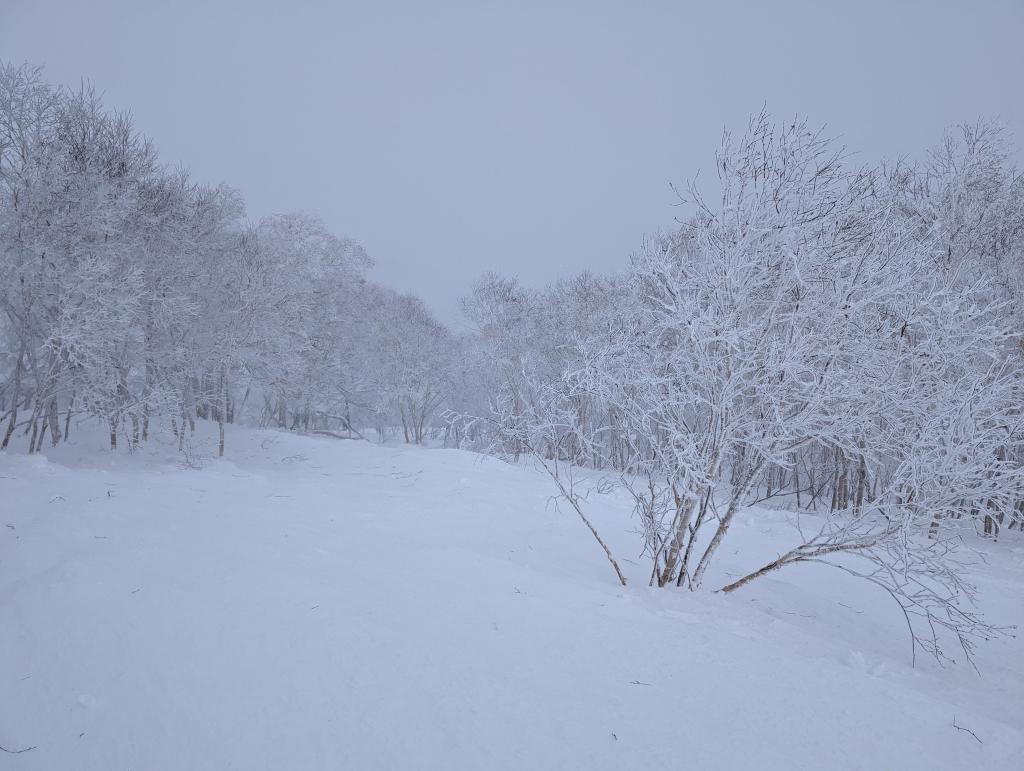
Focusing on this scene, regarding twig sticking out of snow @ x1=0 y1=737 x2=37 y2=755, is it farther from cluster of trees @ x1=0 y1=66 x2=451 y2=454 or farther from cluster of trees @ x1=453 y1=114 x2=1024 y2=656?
cluster of trees @ x1=0 y1=66 x2=451 y2=454

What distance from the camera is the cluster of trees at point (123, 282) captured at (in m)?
10.6

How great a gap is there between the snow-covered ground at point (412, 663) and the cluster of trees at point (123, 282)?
6640 mm

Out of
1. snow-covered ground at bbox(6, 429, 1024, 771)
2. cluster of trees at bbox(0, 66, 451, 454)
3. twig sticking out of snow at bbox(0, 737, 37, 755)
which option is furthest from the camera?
cluster of trees at bbox(0, 66, 451, 454)

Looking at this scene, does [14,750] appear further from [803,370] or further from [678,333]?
[678,333]

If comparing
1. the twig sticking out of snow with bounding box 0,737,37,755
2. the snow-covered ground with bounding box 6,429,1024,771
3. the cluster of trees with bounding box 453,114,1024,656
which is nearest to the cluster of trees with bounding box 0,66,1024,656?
the cluster of trees with bounding box 453,114,1024,656

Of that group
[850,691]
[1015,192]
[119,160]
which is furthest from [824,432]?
[119,160]

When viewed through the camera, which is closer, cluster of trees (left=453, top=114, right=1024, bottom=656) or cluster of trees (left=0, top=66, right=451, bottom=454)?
cluster of trees (left=453, top=114, right=1024, bottom=656)

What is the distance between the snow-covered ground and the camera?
7.99 ft

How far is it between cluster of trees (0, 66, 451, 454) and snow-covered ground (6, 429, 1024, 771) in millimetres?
6640

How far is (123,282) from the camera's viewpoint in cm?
1151

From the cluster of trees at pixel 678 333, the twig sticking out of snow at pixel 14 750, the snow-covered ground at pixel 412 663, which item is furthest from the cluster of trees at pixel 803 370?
the twig sticking out of snow at pixel 14 750

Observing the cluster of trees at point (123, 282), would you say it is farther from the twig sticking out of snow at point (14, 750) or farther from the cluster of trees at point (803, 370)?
the cluster of trees at point (803, 370)

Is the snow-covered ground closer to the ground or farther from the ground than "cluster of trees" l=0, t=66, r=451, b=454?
closer to the ground

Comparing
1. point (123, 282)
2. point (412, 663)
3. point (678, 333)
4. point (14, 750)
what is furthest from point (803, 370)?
point (123, 282)
